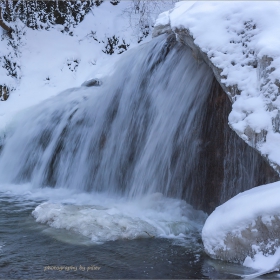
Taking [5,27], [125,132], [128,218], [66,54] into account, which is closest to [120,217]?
[128,218]

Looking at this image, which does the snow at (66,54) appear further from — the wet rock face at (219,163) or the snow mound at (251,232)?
the snow mound at (251,232)

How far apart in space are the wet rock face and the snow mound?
1.12m

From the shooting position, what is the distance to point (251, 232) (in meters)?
2.76

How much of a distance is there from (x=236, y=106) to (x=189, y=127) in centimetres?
125

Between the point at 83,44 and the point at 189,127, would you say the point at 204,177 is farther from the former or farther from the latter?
the point at 83,44

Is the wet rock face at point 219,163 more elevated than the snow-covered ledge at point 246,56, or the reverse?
the snow-covered ledge at point 246,56

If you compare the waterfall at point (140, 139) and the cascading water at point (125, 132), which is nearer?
the waterfall at point (140, 139)

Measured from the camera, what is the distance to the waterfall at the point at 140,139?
15.1 feet

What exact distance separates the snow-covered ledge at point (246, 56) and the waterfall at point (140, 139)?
640 mm

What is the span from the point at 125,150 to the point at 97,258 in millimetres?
Answer: 2472

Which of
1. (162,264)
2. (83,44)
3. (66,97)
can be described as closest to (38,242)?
(162,264)

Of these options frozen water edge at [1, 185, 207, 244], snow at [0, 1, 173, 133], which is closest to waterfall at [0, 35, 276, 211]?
frozen water edge at [1, 185, 207, 244]

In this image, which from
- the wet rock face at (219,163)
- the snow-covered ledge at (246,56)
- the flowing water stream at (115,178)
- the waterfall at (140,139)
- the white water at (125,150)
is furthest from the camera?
the waterfall at (140,139)

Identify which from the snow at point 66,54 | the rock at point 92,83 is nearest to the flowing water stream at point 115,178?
the rock at point 92,83
